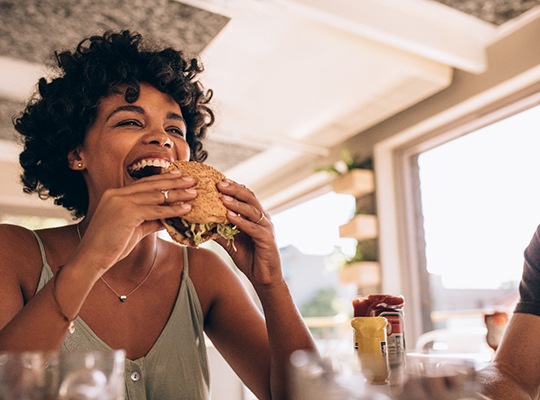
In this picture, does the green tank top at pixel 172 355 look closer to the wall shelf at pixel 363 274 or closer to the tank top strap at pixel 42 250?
the tank top strap at pixel 42 250

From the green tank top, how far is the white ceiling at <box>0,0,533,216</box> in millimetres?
2412

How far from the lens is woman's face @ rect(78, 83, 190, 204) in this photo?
4.73 feet

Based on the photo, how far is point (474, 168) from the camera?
16.0 ft

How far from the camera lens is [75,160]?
1625 mm

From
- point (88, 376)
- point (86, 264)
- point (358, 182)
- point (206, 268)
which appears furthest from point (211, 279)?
point (358, 182)

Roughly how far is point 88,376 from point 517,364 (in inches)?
46.9

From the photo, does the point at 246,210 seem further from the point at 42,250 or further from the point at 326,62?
the point at 326,62

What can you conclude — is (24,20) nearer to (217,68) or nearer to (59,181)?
(217,68)

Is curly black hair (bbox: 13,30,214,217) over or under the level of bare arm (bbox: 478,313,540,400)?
over

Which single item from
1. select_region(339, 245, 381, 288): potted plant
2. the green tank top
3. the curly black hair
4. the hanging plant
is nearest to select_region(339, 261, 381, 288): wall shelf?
select_region(339, 245, 381, 288): potted plant

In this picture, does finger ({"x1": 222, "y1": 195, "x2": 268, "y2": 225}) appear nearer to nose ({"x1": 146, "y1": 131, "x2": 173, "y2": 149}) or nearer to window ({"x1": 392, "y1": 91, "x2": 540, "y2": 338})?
nose ({"x1": 146, "y1": 131, "x2": 173, "y2": 149})

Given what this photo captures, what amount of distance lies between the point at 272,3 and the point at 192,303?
247 centimetres

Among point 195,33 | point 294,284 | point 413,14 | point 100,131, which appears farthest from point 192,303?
point 294,284

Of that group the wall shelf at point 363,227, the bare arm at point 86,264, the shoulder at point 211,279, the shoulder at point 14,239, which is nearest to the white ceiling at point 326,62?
the wall shelf at point 363,227
